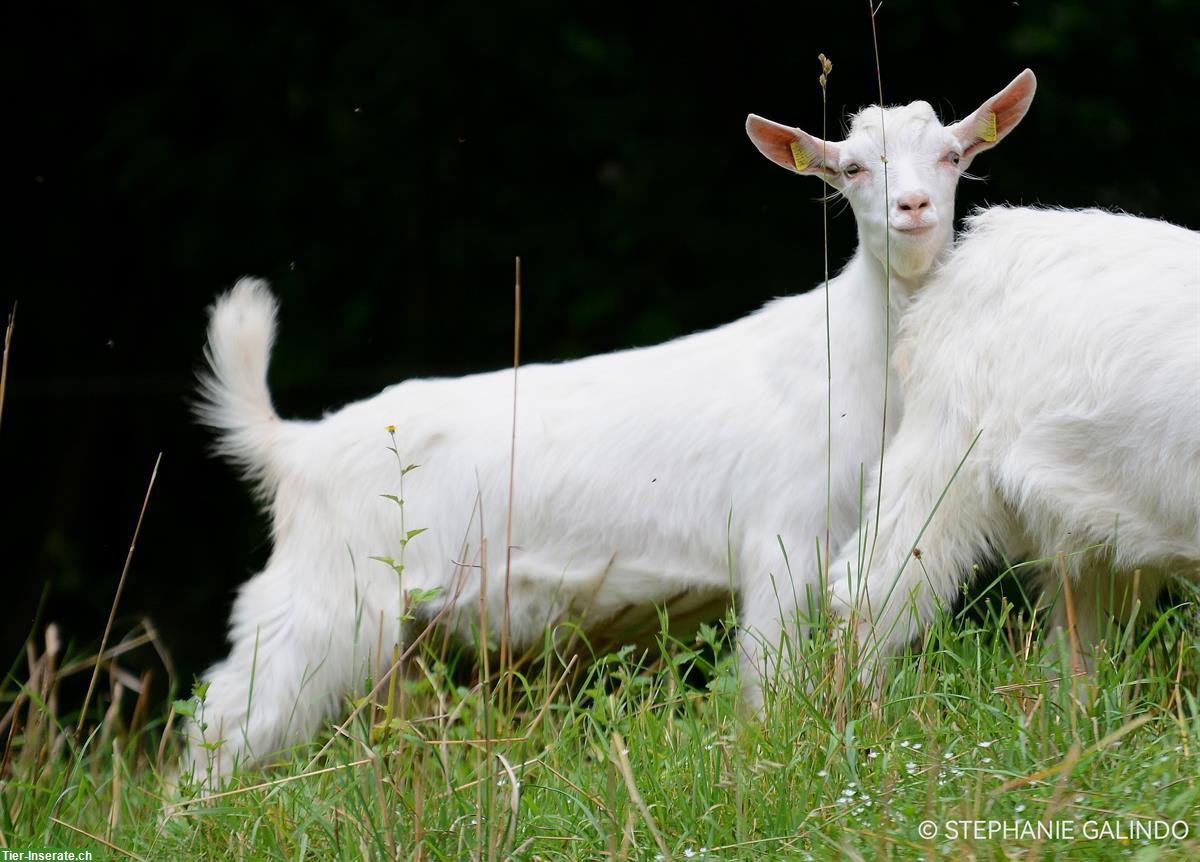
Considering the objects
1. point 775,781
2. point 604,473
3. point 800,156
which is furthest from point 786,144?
point 775,781

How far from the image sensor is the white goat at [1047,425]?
106 inches

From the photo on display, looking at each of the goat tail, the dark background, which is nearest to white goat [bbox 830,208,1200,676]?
the goat tail

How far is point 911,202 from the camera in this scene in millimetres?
3000

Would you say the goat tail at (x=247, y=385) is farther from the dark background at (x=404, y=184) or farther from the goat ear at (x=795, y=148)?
the dark background at (x=404, y=184)

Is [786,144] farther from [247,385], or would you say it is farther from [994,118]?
[247,385]

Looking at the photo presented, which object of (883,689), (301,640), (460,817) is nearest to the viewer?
(460,817)

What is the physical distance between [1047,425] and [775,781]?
3.14ft

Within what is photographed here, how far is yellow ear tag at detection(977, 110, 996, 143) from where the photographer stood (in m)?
3.24

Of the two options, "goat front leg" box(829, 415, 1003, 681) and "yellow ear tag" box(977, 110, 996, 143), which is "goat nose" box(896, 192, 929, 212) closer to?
"yellow ear tag" box(977, 110, 996, 143)

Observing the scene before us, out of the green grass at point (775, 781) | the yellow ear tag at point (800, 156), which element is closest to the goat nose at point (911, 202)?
the yellow ear tag at point (800, 156)

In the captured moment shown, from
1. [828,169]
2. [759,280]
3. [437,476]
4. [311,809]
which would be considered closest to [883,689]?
[311,809]

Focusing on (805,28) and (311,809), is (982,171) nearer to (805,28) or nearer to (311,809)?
(805,28)

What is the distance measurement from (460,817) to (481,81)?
4.48m

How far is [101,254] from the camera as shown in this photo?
21.4 feet
